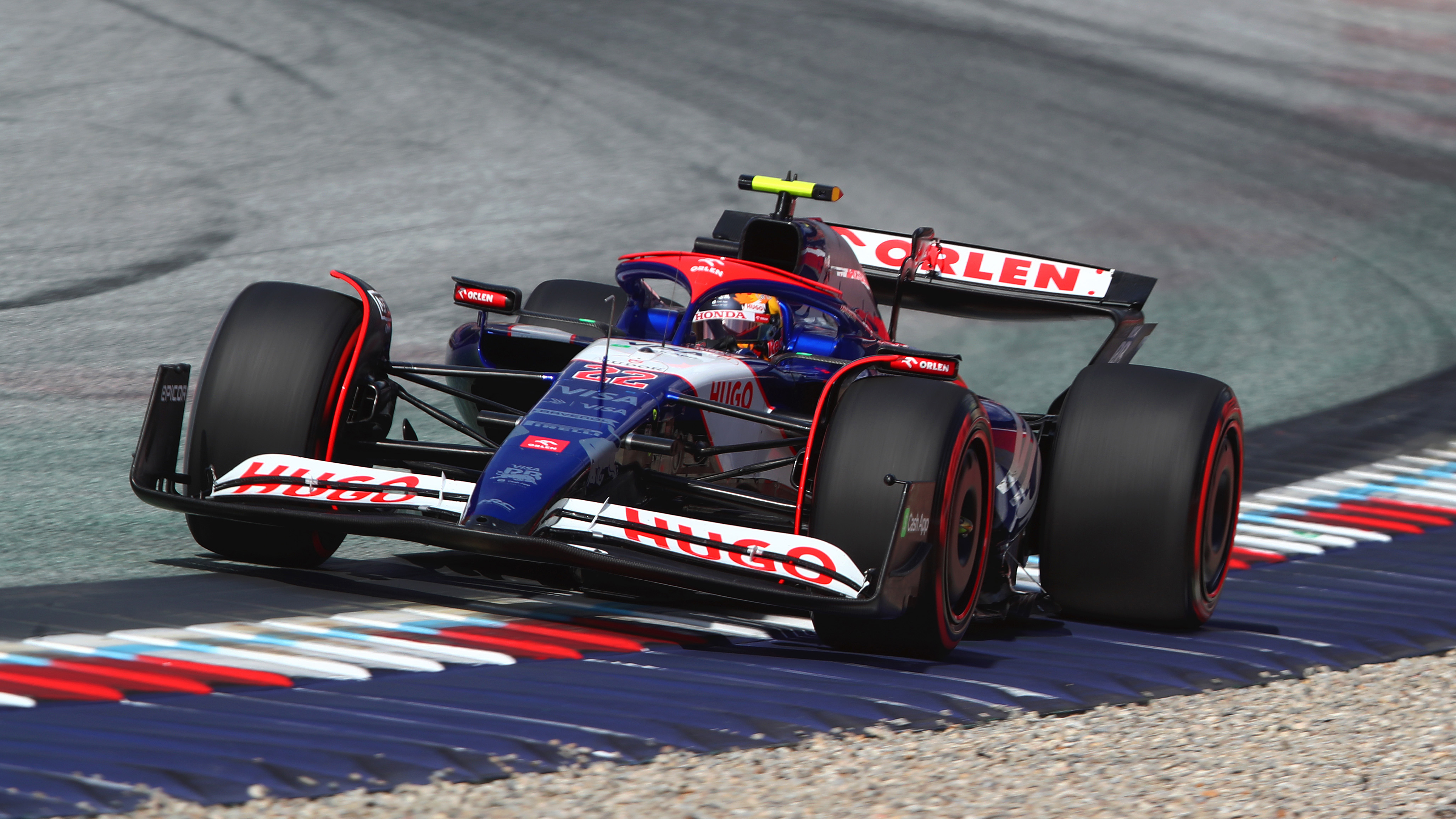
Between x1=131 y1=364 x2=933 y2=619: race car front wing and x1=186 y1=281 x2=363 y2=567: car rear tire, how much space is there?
1.45 feet

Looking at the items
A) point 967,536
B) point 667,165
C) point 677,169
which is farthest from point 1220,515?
point 667,165

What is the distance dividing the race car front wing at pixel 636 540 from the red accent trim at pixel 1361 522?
435 centimetres

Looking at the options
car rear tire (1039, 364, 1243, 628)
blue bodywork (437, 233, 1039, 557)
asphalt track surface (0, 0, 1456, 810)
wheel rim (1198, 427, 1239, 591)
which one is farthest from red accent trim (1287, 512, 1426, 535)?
blue bodywork (437, 233, 1039, 557)

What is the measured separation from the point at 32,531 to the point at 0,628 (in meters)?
1.84

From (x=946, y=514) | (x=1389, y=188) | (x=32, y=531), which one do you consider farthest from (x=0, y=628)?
(x=1389, y=188)

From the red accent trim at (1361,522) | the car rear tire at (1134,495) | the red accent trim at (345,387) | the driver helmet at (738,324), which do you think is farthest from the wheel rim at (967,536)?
the red accent trim at (1361,522)

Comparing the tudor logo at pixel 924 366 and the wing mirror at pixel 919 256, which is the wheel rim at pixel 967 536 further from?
the wing mirror at pixel 919 256

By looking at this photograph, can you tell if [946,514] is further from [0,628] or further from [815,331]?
[0,628]

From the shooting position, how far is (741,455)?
7051mm

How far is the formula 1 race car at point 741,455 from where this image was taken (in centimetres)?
567

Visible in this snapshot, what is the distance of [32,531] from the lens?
733 cm

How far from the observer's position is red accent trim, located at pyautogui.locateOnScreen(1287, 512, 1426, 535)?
927 cm

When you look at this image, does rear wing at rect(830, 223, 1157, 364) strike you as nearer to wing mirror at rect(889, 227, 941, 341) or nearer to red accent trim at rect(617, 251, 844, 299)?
wing mirror at rect(889, 227, 941, 341)

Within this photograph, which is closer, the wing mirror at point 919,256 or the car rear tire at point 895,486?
the car rear tire at point 895,486
